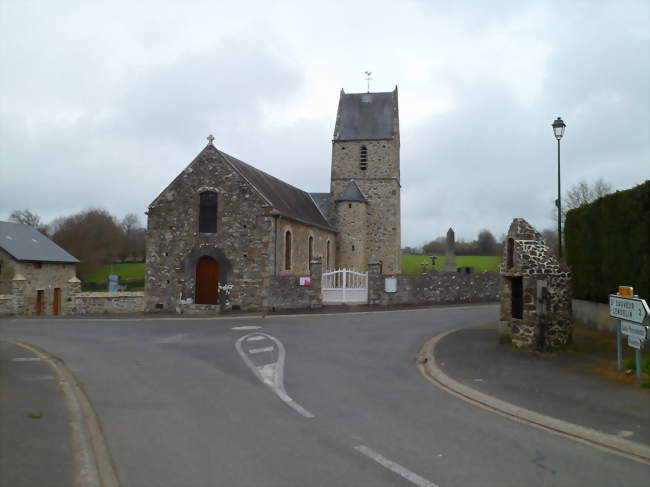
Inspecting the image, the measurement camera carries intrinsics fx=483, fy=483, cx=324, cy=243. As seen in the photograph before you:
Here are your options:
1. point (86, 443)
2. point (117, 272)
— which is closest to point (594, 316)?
point (86, 443)

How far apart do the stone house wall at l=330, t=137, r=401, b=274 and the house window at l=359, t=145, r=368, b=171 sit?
0.53 feet

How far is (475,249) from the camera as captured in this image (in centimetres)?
7662

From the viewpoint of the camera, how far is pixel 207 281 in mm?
22156

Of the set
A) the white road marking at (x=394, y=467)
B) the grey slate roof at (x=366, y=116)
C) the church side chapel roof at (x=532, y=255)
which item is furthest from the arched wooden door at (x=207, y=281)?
the white road marking at (x=394, y=467)

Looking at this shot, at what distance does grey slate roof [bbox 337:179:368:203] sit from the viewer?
1282 inches

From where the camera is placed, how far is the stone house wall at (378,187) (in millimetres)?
34031

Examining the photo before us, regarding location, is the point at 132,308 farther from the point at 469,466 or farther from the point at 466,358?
the point at 469,466

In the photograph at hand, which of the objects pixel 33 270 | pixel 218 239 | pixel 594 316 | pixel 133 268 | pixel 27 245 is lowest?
pixel 594 316

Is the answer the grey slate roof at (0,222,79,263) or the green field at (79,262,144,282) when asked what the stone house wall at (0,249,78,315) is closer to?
the grey slate roof at (0,222,79,263)

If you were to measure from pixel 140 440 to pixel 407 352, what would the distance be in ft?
23.2

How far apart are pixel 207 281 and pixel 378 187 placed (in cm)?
1644

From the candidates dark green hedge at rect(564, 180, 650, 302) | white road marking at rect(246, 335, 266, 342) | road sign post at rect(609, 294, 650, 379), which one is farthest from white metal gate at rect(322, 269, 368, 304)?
road sign post at rect(609, 294, 650, 379)

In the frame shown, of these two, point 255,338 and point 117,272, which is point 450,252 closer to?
point 255,338

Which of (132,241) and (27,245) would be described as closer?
(27,245)
